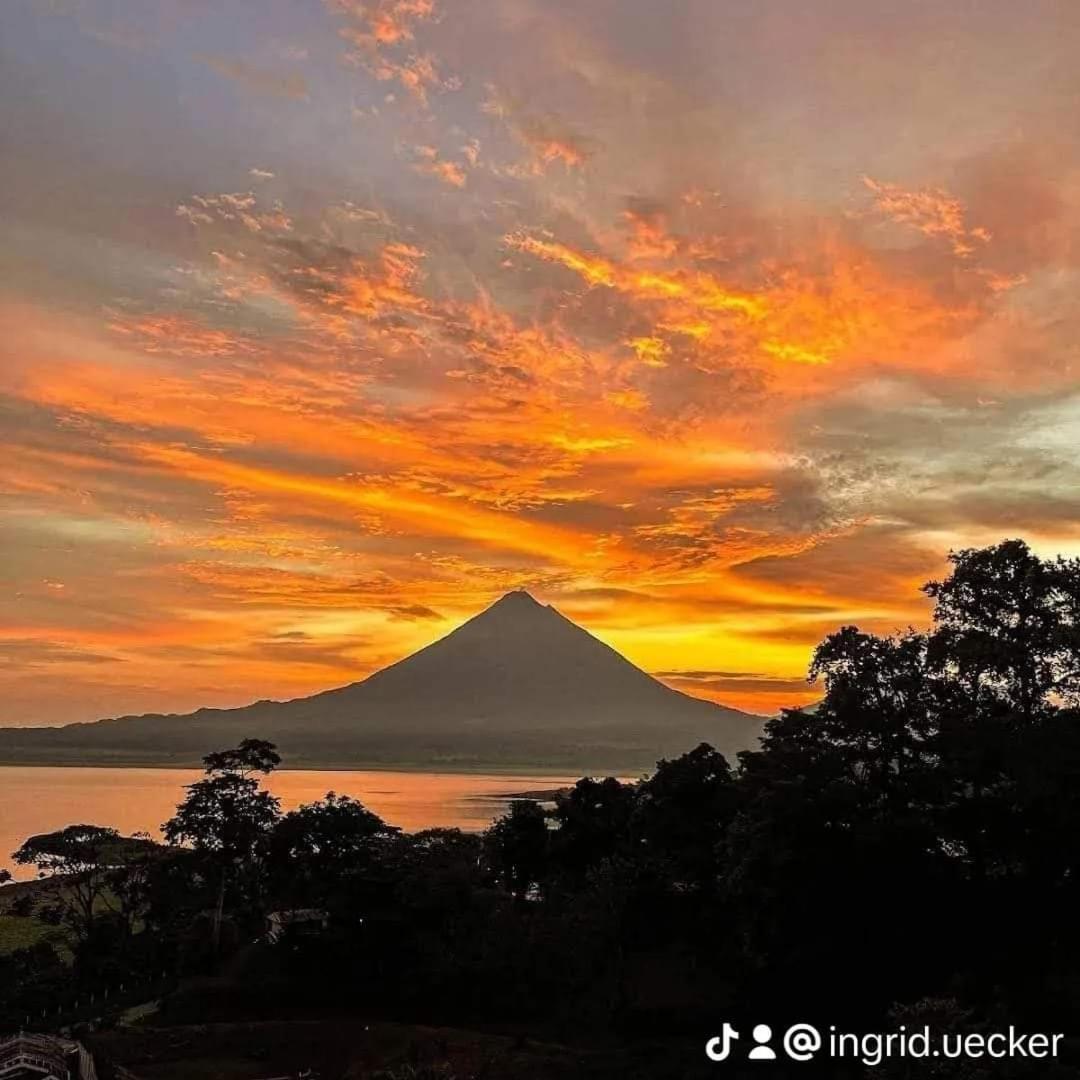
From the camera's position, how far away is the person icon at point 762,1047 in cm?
1728

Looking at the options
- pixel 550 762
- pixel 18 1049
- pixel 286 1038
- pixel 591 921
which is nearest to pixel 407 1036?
pixel 286 1038

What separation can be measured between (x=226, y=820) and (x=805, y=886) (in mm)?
22026

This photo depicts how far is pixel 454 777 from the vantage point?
558 ft

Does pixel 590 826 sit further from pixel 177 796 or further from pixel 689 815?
pixel 177 796

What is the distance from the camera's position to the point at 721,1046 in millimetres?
18875

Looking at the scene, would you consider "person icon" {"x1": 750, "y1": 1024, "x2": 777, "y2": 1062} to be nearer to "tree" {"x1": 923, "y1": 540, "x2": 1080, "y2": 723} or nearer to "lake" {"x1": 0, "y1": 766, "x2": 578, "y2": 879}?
"tree" {"x1": 923, "y1": 540, "x2": 1080, "y2": 723}

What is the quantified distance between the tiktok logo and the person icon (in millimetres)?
519

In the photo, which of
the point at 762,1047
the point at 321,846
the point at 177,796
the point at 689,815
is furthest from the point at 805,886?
the point at 177,796

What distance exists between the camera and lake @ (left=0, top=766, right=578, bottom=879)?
90.0 meters

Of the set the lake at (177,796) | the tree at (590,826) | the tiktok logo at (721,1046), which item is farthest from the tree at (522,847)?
the lake at (177,796)

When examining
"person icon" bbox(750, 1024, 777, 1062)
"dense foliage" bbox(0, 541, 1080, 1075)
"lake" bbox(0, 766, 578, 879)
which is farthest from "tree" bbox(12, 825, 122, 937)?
"lake" bbox(0, 766, 578, 879)

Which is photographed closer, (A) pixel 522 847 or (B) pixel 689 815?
(B) pixel 689 815

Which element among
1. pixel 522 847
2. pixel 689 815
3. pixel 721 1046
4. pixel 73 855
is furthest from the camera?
pixel 73 855

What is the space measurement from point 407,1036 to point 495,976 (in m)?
4.29
